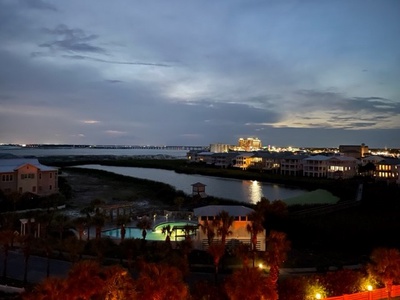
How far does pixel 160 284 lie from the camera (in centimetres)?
928

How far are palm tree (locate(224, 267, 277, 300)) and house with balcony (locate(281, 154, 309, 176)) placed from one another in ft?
190

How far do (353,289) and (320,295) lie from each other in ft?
5.06

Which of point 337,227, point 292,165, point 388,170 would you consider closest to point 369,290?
point 337,227

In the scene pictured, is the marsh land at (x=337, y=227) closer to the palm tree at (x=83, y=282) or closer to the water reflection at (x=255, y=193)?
the water reflection at (x=255, y=193)

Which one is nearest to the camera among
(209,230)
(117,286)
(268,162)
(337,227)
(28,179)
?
(117,286)

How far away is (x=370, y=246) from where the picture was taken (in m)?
21.0

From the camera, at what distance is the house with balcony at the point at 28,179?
32375 millimetres

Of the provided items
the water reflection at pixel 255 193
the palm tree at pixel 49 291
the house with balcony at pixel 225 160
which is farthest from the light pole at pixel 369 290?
the house with balcony at pixel 225 160

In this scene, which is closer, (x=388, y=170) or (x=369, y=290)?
(x=369, y=290)

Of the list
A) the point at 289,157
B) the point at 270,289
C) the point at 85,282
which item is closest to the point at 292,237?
the point at 270,289

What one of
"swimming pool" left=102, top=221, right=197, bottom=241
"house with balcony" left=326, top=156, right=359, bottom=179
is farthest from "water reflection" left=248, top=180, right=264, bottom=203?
"swimming pool" left=102, top=221, right=197, bottom=241

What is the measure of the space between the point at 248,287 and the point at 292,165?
60942 mm

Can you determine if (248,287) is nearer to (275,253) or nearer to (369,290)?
(275,253)

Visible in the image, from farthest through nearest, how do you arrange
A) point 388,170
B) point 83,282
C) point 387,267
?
point 388,170, point 387,267, point 83,282
